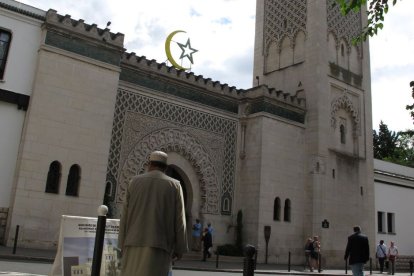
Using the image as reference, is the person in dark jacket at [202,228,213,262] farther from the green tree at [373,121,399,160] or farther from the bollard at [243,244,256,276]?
the green tree at [373,121,399,160]

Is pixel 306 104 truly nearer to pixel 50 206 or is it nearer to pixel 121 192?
pixel 121 192

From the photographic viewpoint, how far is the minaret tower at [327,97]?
19625 mm

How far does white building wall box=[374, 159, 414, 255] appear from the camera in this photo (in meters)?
23.7

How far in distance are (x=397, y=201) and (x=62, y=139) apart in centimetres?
1931

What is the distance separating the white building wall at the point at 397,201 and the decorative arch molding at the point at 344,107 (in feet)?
11.6

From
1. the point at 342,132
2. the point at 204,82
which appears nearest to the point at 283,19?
the point at 342,132

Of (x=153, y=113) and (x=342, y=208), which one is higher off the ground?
(x=153, y=113)

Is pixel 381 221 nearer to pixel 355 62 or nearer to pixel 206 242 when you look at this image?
pixel 355 62

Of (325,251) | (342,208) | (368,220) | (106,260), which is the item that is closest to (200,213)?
(325,251)

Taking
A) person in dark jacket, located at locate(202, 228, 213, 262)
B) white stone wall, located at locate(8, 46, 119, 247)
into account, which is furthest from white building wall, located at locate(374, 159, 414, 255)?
white stone wall, located at locate(8, 46, 119, 247)

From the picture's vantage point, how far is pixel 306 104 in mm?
20531

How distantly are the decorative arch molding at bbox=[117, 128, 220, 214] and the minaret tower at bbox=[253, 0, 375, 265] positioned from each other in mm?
4606

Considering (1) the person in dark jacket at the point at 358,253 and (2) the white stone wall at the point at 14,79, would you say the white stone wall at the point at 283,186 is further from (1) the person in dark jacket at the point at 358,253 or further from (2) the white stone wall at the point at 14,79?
(2) the white stone wall at the point at 14,79

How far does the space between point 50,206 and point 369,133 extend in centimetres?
1615
